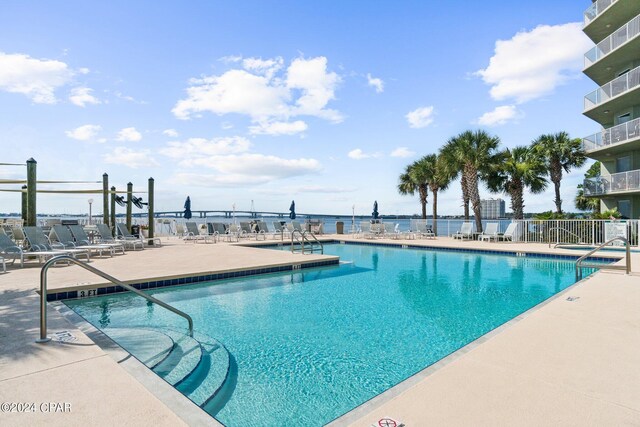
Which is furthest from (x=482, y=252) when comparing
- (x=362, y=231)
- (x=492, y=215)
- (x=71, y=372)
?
(x=492, y=215)

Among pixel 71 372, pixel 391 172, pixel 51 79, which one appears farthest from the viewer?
pixel 391 172

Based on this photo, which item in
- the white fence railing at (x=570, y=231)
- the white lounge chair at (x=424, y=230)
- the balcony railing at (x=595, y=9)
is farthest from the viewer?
the white lounge chair at (x=424, y=230)

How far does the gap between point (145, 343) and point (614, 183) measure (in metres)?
22.9

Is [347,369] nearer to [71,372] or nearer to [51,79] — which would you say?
[71,372]

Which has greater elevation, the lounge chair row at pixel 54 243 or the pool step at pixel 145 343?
the lounge chair row at pixel 54 243

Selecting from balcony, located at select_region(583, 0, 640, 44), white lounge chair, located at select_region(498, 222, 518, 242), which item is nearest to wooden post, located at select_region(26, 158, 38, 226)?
white lounge chair, located at select_region(498, 222, 518, 242)

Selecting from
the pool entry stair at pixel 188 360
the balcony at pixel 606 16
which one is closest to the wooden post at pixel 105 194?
the pool entry stair at pixel 188 360

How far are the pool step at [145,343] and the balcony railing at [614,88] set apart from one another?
22.9 meters

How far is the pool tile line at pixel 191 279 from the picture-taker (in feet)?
19.6

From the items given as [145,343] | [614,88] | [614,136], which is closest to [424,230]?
[614,136]

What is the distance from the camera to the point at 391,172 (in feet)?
98.1

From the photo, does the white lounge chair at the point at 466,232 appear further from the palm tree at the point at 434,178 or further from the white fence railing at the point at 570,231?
the palm tree at the point at 434,178

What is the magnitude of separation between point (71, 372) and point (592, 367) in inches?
164

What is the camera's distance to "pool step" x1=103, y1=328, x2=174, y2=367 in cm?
367
